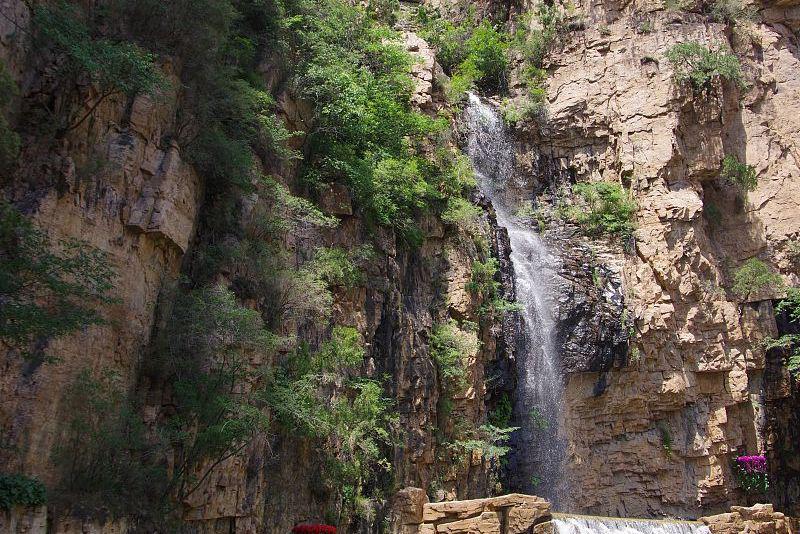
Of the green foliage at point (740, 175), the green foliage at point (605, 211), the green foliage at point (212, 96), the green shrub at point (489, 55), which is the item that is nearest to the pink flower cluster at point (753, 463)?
the green foliage at point (605, 211)

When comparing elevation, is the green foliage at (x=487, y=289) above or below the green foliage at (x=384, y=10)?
below

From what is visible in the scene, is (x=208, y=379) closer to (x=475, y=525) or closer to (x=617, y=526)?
(x=475, y=525)

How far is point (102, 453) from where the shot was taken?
32.2 feet

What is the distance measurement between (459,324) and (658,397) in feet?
27.7

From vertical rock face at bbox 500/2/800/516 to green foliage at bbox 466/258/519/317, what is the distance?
10.7ft

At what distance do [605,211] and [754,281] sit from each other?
6147mm

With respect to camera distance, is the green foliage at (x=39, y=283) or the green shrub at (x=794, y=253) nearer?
the green foliage at (x=39, y=283)

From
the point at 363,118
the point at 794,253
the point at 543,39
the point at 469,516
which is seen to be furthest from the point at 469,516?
the point at 543,39

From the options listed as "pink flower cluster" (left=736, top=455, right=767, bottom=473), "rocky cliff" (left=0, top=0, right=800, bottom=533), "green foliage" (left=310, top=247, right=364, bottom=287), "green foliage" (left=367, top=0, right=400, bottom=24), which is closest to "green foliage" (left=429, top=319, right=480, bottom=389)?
"rocky cliff" (left=0, top=0, right=800, bottom=533)

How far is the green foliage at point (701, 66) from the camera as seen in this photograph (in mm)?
27250

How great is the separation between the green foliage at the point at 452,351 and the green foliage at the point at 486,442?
1526mm

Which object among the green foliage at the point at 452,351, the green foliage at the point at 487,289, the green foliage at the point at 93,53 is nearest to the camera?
the green foliage at the point at 93,53

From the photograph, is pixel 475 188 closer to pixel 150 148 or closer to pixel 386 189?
pixel 386 189

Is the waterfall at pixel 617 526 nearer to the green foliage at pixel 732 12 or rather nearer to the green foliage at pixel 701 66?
the green foliage at pixel 701 66
